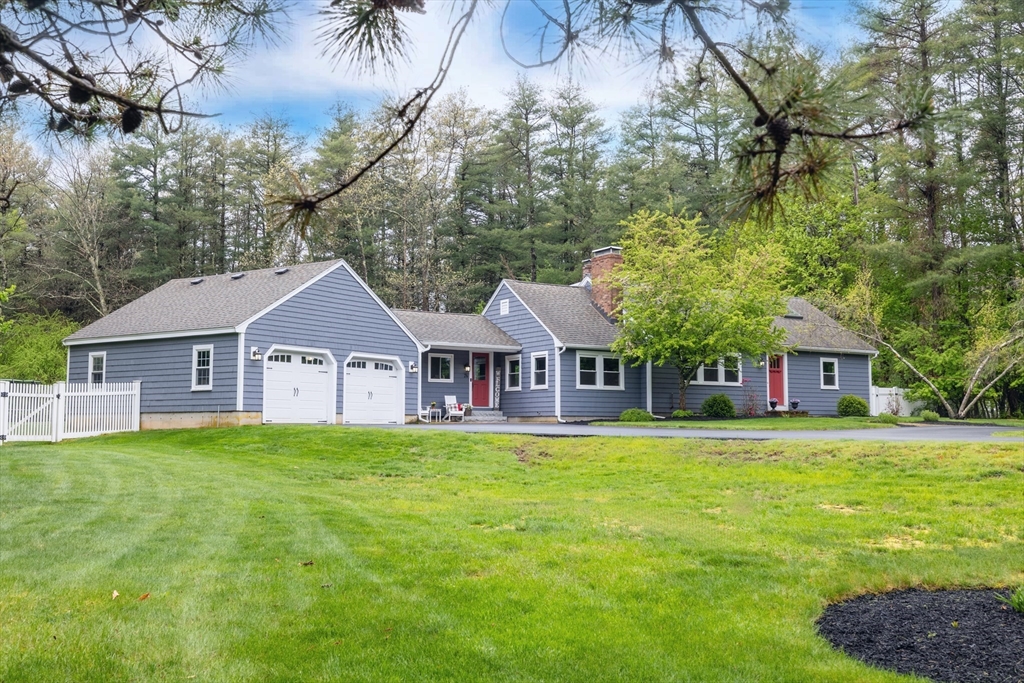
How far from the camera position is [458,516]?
8.80 meters

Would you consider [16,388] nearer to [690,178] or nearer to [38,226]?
[38,226]

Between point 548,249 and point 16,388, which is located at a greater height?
point 548,249

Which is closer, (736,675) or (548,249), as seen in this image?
(736,675)

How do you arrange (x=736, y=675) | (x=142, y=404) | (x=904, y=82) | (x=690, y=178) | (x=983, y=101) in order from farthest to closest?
(x=690, y=178) → (x=142, y=404) → (x=983, y=101) → (x=736, y=675) → (x=904, y=82)

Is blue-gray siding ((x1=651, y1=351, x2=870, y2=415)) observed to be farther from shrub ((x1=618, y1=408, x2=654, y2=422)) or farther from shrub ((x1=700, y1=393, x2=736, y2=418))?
shrub ((x1=618, y1=408, x2=654, y2=422))

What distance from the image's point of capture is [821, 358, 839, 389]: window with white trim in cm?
3053

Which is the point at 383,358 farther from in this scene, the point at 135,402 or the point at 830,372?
the point at 830,372

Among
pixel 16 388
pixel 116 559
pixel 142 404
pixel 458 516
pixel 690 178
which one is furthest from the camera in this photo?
pixel 690 178

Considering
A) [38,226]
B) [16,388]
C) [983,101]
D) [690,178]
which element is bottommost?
[16,388]

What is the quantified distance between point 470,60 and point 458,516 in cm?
598

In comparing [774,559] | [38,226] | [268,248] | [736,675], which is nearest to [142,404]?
[38,226]

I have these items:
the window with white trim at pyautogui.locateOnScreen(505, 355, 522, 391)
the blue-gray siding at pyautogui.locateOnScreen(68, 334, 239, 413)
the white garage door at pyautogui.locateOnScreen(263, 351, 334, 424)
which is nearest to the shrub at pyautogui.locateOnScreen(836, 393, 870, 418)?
the window with white trim at pyautogui.locateOnScreen(505, 355, 522, 391)

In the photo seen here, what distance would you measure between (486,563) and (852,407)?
2565cm

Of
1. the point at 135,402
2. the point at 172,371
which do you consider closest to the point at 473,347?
the point at 172,371
